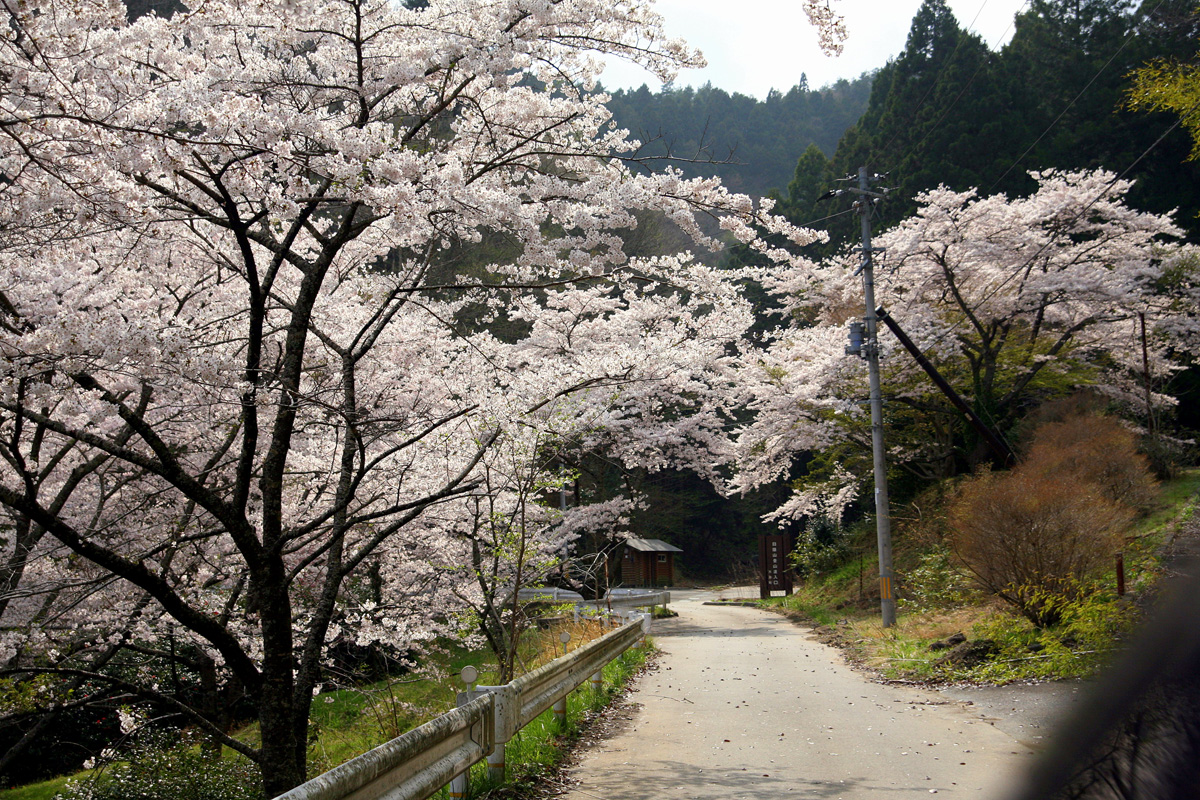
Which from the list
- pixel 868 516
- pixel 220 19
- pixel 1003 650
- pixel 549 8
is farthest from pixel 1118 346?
pixel 220 19

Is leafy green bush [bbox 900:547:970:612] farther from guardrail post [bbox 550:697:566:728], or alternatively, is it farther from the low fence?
the low fence

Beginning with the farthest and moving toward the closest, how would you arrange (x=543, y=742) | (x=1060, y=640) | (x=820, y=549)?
1. (x=820, y=549)
2. (x=1060, y=640)
3. (x=543, y=742)

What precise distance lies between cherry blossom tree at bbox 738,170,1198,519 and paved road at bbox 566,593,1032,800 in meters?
11.9

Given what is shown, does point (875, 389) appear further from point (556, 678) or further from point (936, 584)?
point (556, 678)

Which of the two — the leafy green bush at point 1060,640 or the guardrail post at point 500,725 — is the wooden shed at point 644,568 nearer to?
the leafy green bush at point 1060,640

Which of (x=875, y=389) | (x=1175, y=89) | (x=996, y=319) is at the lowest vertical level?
(x=875, y=389)

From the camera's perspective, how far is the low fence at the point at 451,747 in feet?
10.9

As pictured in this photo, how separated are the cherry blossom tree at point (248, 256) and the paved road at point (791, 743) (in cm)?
263

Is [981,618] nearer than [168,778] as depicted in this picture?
No

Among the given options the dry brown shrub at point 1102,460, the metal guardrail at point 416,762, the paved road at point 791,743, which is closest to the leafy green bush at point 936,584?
the dry brown shrub at point 1102,460

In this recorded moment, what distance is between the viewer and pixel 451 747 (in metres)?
4.72

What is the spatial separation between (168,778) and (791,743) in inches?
211

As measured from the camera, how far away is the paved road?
5.75 metres

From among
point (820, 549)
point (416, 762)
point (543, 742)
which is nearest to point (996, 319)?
point (820, 549)
